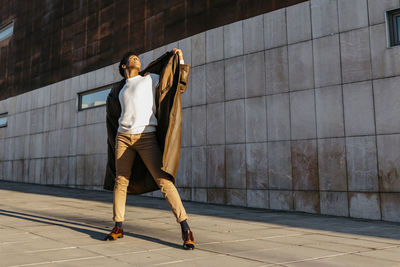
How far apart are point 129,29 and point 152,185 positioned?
9.27m

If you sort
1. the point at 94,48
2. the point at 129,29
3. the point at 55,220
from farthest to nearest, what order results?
the point at 94,48, the point at 129,29, the point at 55,220

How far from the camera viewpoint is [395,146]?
7.14 m

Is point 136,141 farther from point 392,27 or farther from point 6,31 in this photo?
point 6,31

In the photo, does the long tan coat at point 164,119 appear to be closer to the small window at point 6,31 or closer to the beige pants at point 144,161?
the beige pants at point 144,161

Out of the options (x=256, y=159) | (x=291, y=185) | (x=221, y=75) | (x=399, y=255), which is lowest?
(x=399, y=255)

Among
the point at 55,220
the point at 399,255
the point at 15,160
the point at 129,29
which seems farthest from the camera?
the point at 15,160

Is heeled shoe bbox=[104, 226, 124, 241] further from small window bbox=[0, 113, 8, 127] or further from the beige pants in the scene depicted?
small window bbox=[0, 113, 8, 127]

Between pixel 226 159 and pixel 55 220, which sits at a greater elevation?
pixel 226 159

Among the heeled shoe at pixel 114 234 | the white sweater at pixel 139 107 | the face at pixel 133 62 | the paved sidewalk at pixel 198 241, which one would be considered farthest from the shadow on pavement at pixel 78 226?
the face at pixel 133 62

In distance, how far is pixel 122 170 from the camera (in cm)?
448

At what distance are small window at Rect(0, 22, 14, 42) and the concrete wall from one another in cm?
1009

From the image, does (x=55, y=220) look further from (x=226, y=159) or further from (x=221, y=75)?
(x=221, y=75)

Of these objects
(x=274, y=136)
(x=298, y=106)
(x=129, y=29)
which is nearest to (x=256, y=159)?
(x=274, y=136)

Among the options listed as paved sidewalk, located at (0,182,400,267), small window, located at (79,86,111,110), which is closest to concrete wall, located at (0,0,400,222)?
paved sidewalk, located at (0,182,400,267)
